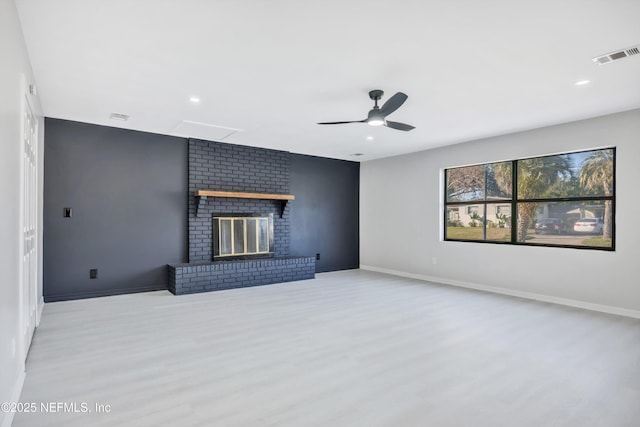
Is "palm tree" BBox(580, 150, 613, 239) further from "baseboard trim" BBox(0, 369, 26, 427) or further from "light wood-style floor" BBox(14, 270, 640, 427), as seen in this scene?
"baseboard trim" BBox(0, 369, 26, 427)

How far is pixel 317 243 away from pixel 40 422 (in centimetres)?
575

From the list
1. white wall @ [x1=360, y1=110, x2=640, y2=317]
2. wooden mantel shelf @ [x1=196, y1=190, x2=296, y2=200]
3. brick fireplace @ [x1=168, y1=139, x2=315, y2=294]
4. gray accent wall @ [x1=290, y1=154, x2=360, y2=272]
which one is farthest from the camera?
gray accent wall @ [x1=290, y1=154, x2=360, y2=272]

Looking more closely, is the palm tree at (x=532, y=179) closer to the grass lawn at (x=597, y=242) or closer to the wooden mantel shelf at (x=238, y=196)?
the grass lawn at (x=597, y=242)

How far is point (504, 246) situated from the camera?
18.3 feet

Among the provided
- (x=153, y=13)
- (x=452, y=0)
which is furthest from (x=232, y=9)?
(x=452, y=0)

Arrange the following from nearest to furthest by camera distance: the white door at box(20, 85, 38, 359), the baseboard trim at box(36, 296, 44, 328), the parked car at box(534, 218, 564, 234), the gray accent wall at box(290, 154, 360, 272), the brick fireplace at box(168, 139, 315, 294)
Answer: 1. the white door at box(20, 85, 38, 359)
2. the baseboard trim at box(36, 296, 44, 328)
3. the parked car at box(534, 218, 564, 234)
4. the brick fireplace at box(168, 139, 315, 294)
5. the gray accent wall at box(290, 154, 360, 272)

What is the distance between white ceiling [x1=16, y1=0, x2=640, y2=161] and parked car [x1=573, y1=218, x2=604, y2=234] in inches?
54.8

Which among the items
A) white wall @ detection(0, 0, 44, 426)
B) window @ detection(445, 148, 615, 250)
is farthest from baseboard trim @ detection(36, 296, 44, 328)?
window @ detection(445, 148, 615, 250)

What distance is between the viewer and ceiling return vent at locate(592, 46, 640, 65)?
280cm

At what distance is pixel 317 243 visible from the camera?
757cm

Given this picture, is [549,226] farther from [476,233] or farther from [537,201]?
[476,233]

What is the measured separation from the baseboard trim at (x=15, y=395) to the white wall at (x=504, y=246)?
5776mm

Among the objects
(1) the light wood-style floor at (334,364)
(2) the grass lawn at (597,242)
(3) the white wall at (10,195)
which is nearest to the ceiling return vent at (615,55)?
(1) the light wood-style floor at (334,364)

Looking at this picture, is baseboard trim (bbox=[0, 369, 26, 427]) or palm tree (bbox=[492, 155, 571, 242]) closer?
baseboard trim (bbox=[0, 369, 26, 427])
